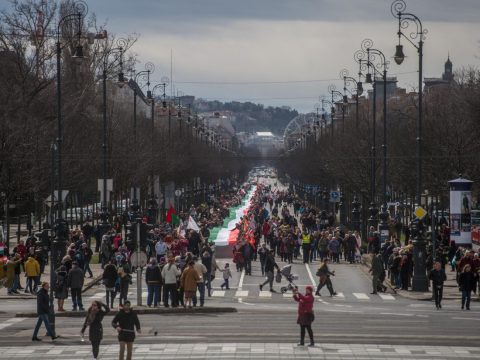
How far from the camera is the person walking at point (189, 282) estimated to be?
3750cm

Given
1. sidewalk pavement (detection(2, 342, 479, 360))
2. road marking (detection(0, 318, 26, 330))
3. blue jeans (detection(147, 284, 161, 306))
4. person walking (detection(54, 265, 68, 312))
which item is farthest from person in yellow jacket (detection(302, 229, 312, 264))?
sidewalk pavement (detection(2, 342, 479, 360))

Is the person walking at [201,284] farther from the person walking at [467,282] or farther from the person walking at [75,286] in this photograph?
the person walking at [467,282]

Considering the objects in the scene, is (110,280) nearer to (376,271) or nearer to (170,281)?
(170,281)

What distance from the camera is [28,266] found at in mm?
43406

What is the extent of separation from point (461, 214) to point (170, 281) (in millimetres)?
19271

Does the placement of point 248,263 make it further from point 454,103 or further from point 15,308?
point 454,103

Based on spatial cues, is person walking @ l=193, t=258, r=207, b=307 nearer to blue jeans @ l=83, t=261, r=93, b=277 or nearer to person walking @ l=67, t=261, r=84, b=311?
person walking @ l=67, t=261, r=84, b=311

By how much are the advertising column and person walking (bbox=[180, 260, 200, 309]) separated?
61.5ft

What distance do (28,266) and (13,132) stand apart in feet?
61.3

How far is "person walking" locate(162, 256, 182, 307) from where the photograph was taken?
125 ft

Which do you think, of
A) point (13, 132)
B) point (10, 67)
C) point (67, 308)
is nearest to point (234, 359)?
point (67, 308)

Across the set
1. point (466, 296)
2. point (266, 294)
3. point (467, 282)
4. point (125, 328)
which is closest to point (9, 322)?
point (125, 328)

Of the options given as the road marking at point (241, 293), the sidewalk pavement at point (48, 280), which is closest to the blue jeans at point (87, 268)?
the sidewalk pavement at point (48, 280)

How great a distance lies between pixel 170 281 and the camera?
38.2m
